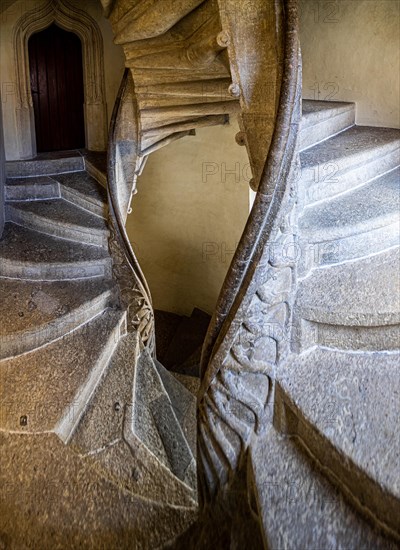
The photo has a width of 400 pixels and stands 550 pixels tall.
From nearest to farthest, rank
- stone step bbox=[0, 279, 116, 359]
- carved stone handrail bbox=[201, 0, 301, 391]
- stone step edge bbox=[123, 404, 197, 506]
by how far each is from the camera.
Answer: carved stone handrail bbox=[201, 0, 301, 391], stone step edge bbox=[123, 404, 197, 506], stone step bbox=[0, 279, 116, 359]

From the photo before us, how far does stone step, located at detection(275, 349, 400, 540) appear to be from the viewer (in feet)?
4.59

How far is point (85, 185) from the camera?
12.5 feet

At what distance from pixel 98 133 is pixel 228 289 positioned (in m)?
3.28

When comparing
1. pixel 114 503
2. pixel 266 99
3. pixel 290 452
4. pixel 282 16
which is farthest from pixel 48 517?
pixel 282 16

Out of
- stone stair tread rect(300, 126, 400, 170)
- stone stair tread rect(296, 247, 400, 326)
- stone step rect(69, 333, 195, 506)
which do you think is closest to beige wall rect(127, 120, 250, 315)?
stone stair tread rect(300, 126, 400, 170)

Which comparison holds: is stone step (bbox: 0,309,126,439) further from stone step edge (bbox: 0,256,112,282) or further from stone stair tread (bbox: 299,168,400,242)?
stone stair tread (bbox: 299,168,400,242)

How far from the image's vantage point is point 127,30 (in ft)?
8.63

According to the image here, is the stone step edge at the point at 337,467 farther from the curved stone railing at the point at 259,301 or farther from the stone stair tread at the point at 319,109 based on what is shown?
the stone stair tread at the point at 319,109

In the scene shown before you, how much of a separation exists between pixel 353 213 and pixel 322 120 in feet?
2.99

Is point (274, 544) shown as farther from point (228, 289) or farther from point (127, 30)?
point (127, 30)

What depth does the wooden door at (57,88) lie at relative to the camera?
16.2 ft

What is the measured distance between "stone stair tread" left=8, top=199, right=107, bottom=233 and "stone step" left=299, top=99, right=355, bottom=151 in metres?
1.38

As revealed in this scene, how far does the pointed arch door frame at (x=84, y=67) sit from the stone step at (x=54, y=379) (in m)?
2.27

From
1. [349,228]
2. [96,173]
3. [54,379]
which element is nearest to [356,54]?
[349,228]
